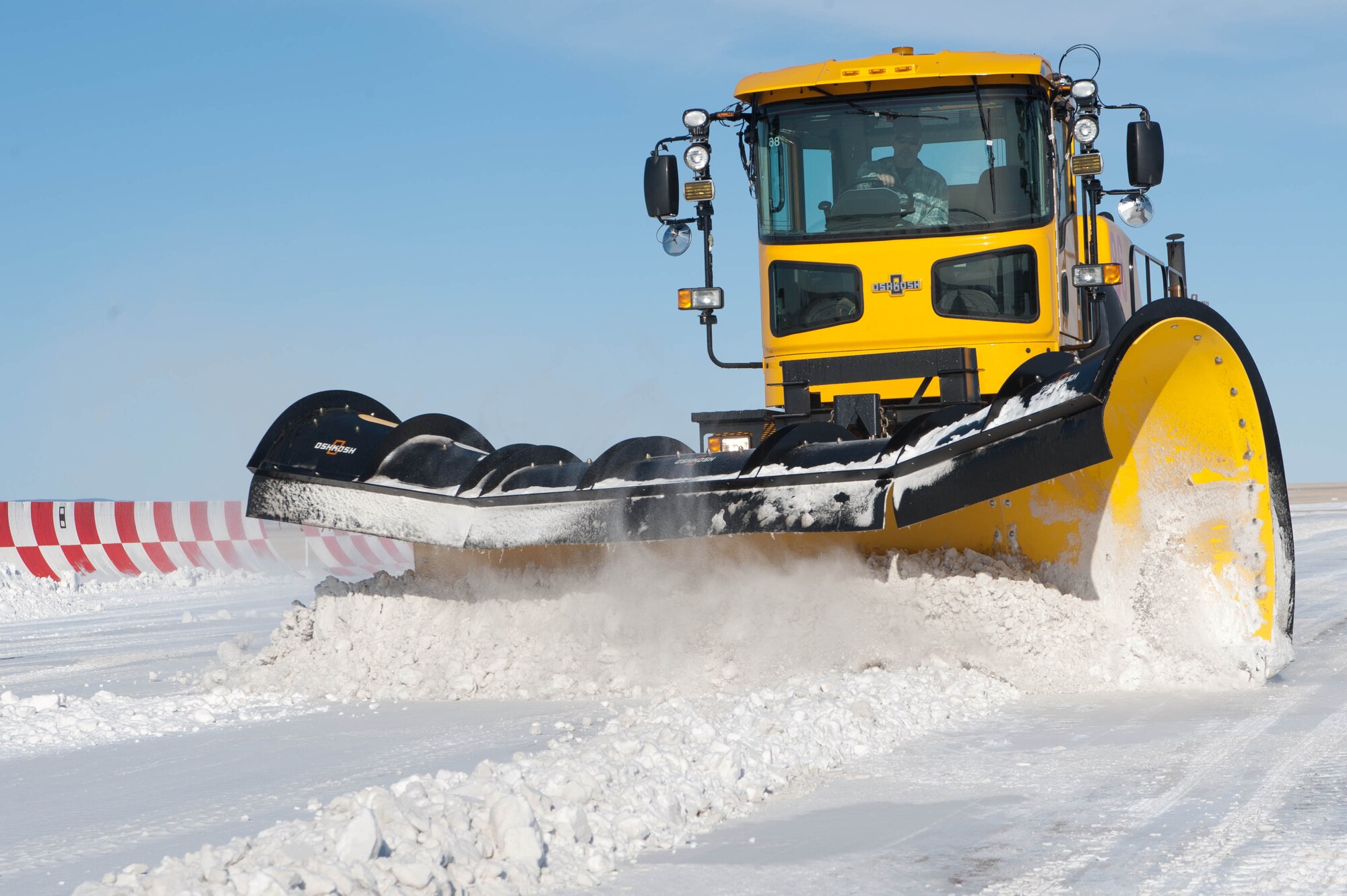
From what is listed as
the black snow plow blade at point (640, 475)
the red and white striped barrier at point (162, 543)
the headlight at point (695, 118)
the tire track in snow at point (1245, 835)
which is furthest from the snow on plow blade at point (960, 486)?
the red and white striped barrier at point (162, 543)

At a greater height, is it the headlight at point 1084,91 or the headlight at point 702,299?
the headlight at point 1084,91

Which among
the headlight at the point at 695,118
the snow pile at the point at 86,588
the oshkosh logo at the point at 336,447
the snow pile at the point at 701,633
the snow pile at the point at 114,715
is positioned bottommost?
the snow pile at the point at 86,588

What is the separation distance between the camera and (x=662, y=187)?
7254 millimetres

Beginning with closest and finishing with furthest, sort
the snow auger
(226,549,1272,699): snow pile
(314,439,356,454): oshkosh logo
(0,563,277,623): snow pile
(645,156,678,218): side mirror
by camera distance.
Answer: the snow auger → (226,549,1272,699): snow pile → (314,439,356,454): oshkosh logo → (645,156,678,218): side mirror → (0,563,277,623): snow pile

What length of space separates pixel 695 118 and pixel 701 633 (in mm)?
2937

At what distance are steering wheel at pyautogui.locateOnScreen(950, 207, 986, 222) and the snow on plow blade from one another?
154 centimetres

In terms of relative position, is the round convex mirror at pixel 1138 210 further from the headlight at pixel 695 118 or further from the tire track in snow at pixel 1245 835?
the tire track in snow at pixel 1245 835

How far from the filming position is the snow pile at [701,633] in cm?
555

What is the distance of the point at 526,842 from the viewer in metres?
3.06

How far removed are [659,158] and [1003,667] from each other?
3.30 meters

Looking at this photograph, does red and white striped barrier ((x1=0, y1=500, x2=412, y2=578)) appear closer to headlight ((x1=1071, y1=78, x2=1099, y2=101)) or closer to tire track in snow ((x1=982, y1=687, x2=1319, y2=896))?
headlight ((x1=1071, y1=78, x2=1099, y2=101))

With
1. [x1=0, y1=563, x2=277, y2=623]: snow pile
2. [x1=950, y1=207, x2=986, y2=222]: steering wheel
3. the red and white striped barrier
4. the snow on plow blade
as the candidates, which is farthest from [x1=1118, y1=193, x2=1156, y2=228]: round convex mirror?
[x1=0, y1=563, x2=277, y2=623]: snow pile

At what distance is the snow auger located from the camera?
525cm

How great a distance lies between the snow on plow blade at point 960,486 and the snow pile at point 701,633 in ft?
0.62
